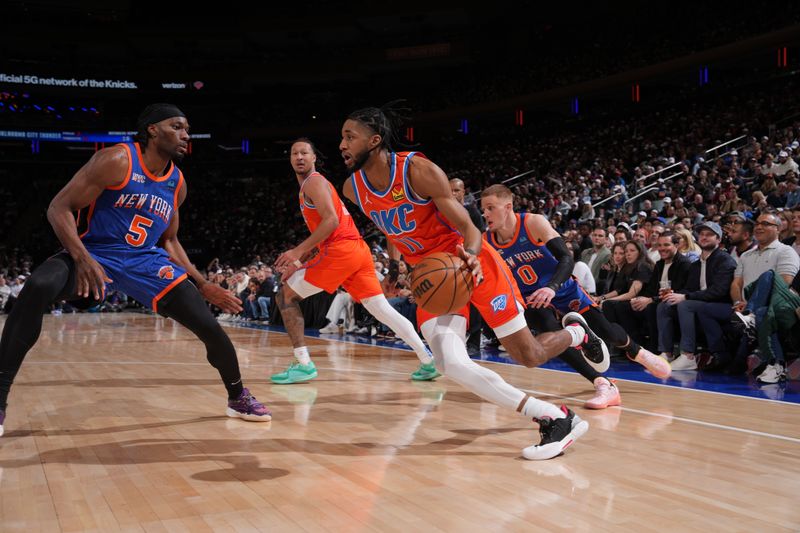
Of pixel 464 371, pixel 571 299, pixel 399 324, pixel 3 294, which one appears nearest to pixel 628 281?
pixel 571 299

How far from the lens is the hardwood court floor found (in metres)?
2.28

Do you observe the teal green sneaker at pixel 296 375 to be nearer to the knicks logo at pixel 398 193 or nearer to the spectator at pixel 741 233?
the knicks logo at pixel 398 193

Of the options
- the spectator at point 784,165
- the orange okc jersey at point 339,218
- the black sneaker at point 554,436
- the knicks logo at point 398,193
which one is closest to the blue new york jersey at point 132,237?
the knicks logo at point 398,193

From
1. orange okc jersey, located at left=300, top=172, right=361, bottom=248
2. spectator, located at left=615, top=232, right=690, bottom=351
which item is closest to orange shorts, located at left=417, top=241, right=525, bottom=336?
orange okc jersey, located at left=300, top=172, right=361, bottom=248

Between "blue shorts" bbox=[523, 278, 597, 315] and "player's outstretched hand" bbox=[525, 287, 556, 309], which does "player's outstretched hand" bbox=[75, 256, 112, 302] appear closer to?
"player's outstretched hand" bbox=[525, 287, 556, 309]

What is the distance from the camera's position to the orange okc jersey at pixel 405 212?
3473mm

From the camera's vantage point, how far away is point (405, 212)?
3.51m

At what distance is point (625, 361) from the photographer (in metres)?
7.33

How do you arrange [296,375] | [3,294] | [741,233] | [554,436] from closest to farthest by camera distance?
[554,436] → [296,375] → [741,233] → [3,294]

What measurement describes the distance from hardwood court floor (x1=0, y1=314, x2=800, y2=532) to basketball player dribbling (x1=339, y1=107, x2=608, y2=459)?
232 millimetres

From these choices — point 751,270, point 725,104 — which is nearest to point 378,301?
point 751,270

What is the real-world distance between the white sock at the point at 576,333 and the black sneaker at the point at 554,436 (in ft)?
2.42

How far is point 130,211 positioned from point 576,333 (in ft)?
8.54

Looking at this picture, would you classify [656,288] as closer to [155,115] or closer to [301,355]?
[301,355]
